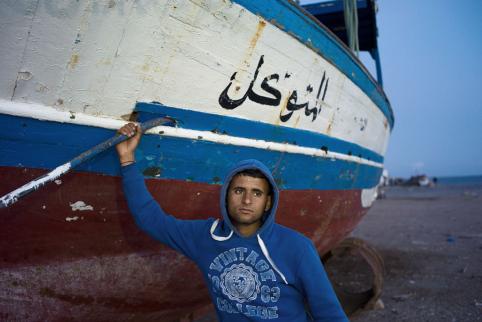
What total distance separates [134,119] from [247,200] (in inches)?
27.7

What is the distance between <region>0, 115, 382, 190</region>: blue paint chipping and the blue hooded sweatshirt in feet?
0.46

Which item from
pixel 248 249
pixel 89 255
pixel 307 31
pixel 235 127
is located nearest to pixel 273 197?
pixel 248 249

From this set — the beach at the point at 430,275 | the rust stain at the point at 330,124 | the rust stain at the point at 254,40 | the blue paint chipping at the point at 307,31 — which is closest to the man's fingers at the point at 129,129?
the rust stain at the point at 254,40

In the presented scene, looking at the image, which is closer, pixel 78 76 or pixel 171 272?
pixel 78 76

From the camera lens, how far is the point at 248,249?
1.65 metres

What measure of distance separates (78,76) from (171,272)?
1.33 m

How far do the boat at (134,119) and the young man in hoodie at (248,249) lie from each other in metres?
0.17

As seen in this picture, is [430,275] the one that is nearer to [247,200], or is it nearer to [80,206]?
[247,200]

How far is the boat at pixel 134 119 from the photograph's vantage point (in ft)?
4.97

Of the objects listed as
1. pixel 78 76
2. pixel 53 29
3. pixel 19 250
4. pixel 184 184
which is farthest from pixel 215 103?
pixel 19 250

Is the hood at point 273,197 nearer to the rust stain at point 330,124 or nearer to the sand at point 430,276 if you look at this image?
the rust stain at point 330,124

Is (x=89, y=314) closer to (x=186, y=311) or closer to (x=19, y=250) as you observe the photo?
(x=19, y=250)

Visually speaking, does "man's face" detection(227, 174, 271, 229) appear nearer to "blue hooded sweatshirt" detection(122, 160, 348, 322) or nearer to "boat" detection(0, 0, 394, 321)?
"blue hooded sweatshirt" detection(122, 160, 348, 322)

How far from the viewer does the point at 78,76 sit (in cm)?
156
